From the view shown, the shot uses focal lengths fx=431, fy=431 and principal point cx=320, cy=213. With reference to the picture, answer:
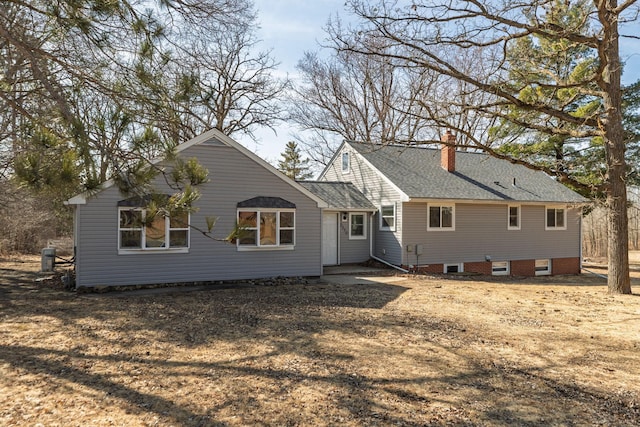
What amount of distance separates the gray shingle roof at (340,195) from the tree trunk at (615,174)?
828 centimetres

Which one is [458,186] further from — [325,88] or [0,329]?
[0,329]

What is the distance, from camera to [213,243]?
1232 centimetres

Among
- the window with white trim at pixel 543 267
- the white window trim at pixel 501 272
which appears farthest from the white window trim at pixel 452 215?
the window with white trim at pixel 543 267

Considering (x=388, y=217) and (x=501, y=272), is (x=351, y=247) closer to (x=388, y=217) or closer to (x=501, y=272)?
(x=388, y=217)

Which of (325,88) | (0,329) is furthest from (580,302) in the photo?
(325,88)

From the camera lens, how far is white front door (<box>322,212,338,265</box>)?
17.2m

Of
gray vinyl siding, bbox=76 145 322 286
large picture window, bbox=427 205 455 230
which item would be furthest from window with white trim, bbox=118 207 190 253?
large picture window, bbox=427 205 455 230

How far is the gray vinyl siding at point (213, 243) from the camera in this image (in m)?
11.0

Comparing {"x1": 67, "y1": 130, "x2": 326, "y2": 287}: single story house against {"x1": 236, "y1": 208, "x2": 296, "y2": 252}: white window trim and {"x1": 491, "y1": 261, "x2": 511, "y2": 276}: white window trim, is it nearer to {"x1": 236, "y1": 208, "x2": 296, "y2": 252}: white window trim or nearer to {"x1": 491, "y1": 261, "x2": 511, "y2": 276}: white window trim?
{"x1": 236, "y1": 208, "x2": 296, "y2": 252}: white window trim

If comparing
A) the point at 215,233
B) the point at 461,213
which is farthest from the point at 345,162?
the point at 215,233

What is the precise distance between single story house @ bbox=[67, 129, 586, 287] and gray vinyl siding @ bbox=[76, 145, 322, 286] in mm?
29

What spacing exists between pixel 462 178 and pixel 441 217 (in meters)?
2.89

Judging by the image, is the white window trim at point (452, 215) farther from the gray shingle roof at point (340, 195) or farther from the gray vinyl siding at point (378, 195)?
the gray shingle roof at point (340, 195)

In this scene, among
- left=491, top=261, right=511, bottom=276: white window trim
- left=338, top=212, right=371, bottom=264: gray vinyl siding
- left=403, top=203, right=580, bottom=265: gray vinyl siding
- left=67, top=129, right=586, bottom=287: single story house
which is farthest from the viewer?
left=491, top=261, right=511, bottom=276: white window trim
